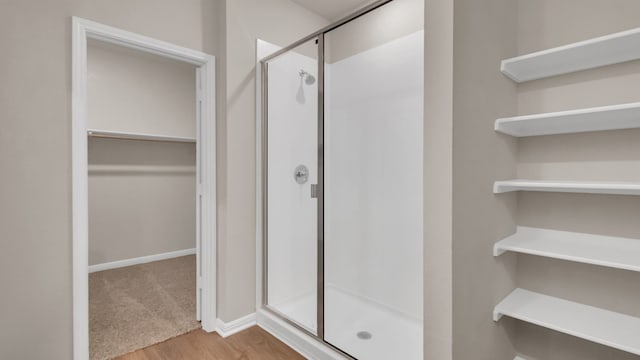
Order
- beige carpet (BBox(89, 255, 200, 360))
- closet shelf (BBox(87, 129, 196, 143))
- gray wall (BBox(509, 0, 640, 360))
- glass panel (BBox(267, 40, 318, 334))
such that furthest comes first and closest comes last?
1. closet shelf (BBox(87, 129, 196, 143))
2. glass panel (BBox(267, 40, 318, 334))
3. beige carpet (BBox(89, 255, 200, 360))
4. gray wall (BBox(509, 0, 640, 360))

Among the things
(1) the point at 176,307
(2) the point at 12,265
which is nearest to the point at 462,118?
(2) the point at 12,265

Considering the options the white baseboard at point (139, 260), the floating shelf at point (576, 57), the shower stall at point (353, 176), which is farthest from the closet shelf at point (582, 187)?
the white baseboard at point (139, 260)

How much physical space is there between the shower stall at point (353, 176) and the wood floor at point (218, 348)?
149 mm

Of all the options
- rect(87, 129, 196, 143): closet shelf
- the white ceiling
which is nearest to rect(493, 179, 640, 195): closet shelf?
the white ceiling

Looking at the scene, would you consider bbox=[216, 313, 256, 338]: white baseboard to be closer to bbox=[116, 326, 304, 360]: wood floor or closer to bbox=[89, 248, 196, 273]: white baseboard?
bbox=[116, 326, 304, 360]: wood floor

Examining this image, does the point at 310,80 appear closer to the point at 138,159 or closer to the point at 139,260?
the point at 138,159

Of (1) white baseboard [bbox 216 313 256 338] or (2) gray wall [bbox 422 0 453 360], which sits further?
(1) white baseboard [bbox 216 313 256 338]

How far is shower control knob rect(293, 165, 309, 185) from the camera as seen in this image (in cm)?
247

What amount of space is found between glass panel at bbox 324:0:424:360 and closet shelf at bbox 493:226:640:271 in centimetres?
83

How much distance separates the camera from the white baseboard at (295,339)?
188cm

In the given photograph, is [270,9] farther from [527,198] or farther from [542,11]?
[527,198]

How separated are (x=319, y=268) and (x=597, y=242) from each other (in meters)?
1.52

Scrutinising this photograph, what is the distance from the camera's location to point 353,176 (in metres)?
2.73

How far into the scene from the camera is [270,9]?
250cm
